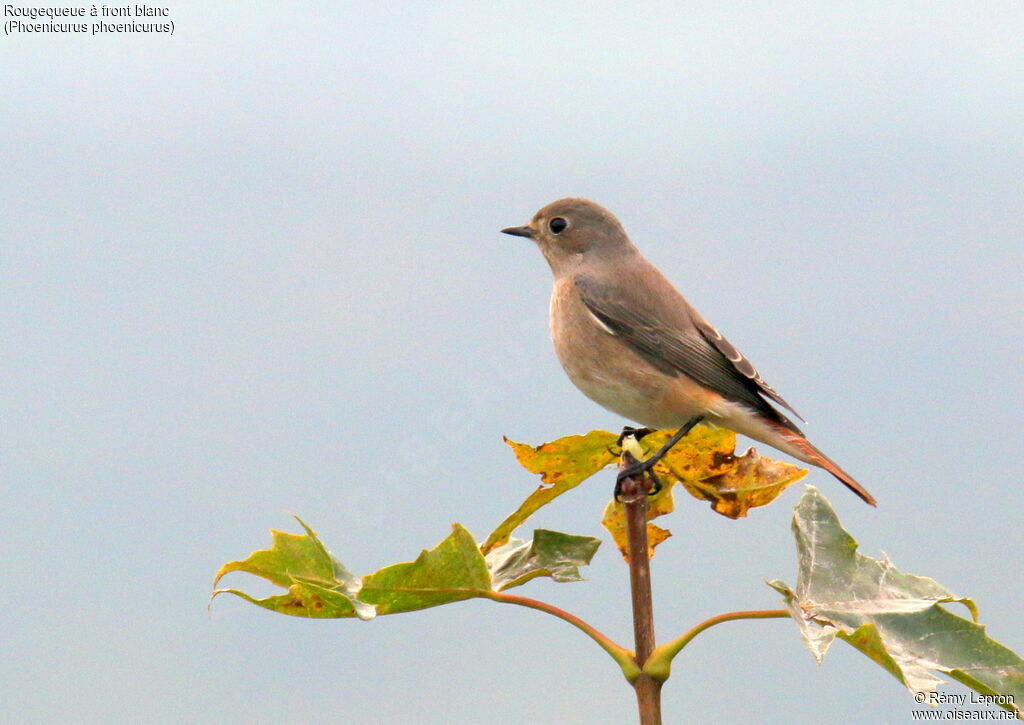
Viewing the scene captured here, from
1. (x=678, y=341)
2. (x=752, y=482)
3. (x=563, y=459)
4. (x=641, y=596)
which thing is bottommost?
(x=641, y=596)

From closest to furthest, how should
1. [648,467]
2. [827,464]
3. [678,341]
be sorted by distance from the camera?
[648,467], [827,464], [678,341]

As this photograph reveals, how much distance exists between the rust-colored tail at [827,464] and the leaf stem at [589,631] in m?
1.86

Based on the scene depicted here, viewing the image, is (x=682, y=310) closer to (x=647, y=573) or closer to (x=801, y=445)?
(x=801, y=445)

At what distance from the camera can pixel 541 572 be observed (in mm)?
2824

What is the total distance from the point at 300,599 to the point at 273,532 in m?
0.20

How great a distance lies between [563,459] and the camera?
3160mm

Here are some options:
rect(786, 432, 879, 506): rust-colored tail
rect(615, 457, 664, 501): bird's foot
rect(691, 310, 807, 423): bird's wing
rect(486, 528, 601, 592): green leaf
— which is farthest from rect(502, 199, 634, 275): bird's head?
rect(486, 528, 601, 592): green leaf

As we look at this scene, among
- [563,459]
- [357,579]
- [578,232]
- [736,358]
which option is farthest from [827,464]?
[357,579]

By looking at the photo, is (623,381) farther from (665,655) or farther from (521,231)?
(665,655)

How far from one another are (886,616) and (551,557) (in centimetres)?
91

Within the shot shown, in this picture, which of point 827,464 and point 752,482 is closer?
point 752,482

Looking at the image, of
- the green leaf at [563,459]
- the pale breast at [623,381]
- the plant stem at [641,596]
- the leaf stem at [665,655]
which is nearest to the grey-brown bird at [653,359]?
the pale breast at [623,381]

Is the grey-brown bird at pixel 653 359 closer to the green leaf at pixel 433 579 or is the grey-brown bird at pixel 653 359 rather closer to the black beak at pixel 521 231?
the black beak at pixel 521 231

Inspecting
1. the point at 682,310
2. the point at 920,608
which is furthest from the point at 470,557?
the point at 682,310
